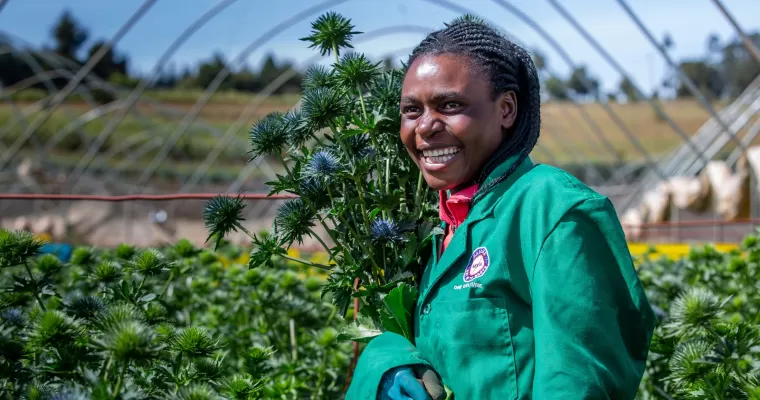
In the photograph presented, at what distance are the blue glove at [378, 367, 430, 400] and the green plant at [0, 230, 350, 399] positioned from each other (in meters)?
0.39

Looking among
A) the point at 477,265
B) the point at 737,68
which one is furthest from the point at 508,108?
the point at 737,68

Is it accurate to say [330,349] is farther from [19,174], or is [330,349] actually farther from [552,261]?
[19,174]

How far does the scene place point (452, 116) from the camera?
2.09m

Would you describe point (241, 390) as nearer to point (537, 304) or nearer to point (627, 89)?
point (537, 304)

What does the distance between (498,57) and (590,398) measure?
0.84 metres

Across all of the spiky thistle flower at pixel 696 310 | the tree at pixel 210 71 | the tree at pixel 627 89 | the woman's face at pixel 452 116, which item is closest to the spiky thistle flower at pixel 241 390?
the woman's face at pixel 452 116

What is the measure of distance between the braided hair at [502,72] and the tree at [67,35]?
255ft

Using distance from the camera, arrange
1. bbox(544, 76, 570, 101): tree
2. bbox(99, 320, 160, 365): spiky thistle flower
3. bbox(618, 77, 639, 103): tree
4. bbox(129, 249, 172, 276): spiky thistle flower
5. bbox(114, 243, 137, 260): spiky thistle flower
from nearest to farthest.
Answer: bbox(99, 320, 160, 365): spiky thistle flower < bbox(129, 249, 172, 276): spiky thistle flower < bbox(114, 243, 137, 260): spiky thistle flower < bbox(544, 76, 570, 101): tree < bbox(618, 77, 639, 103): tree

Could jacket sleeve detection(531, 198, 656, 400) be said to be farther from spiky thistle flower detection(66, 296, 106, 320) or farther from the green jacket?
spiky thistle flower detection(66, 296, 106, 320)

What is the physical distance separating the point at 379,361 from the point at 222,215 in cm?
71

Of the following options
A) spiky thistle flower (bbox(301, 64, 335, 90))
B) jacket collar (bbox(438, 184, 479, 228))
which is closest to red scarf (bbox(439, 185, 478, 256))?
jacket collar (bbox(438, 184, 479, 228))

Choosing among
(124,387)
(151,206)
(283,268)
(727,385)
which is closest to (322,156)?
(124,387)

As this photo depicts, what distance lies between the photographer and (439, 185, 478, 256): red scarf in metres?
2.15

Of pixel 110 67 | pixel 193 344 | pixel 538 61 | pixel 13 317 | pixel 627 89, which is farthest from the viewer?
pixel 110 67
